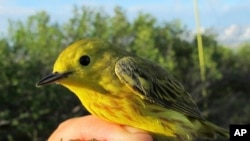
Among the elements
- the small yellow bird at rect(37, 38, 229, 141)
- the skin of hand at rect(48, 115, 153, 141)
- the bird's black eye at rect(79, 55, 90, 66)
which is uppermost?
the bird's black eye at rect(79, 55, 90, 66)

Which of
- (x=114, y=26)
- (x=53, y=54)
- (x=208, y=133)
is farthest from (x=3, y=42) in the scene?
(x=208, y=133)

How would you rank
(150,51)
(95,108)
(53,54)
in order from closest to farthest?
(95,108)
(53,54)
(150,51)

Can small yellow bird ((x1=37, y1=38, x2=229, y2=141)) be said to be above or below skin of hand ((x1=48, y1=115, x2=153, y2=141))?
above

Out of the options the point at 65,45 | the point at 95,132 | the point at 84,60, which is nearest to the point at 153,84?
the point at 84,60

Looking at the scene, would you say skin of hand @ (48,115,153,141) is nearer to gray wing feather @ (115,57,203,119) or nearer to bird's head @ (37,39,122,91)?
bird's head @ (37,39,122,91)

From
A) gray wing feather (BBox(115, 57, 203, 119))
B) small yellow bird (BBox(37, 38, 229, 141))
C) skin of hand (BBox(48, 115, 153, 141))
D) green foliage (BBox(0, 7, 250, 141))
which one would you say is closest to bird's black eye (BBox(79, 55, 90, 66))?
small yellow bird (BBox(37, 38, 229, 141))

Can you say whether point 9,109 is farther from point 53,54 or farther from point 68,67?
point 68,67
